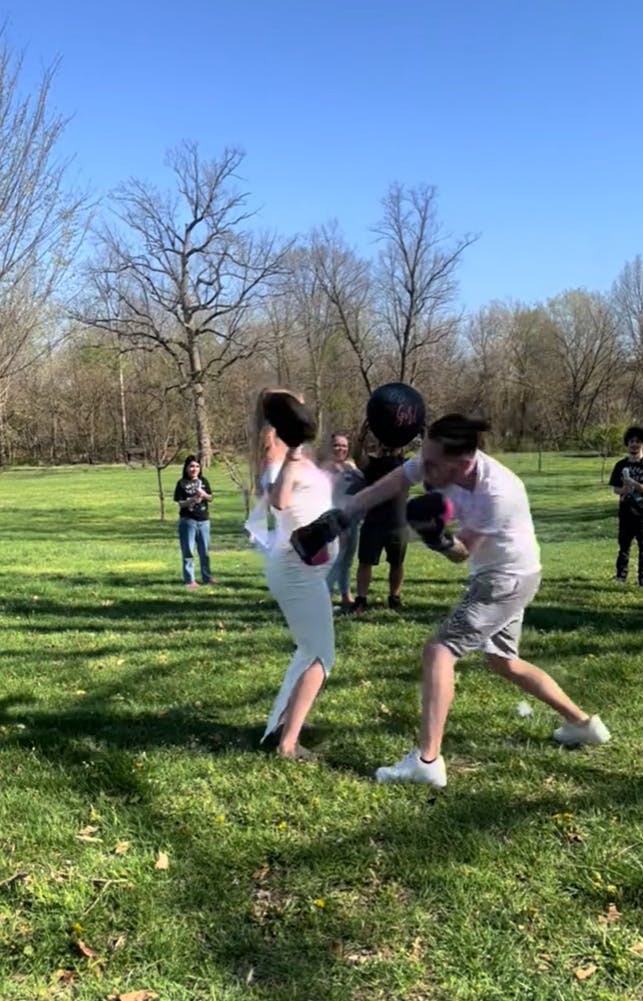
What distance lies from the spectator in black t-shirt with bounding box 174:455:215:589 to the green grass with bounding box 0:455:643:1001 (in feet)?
14.7

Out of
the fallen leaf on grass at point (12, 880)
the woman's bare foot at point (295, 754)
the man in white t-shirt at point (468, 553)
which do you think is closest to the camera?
the fallen leaf on grass at point (12, 880)

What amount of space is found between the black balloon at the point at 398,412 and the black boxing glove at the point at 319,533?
41 cm

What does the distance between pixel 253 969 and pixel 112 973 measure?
431 millimetres

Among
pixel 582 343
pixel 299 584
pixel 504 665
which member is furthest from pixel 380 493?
pixel 582 343

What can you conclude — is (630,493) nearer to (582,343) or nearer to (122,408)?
(122,408)

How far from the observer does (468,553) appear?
3662 mm

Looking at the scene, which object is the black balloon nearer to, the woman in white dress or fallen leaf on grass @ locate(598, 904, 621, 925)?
the woman in white dress

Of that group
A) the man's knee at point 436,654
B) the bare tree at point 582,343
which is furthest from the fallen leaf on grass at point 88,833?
the bare tree at point 582,343

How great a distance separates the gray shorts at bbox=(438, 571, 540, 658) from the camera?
11.9ft

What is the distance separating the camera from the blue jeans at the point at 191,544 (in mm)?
10969

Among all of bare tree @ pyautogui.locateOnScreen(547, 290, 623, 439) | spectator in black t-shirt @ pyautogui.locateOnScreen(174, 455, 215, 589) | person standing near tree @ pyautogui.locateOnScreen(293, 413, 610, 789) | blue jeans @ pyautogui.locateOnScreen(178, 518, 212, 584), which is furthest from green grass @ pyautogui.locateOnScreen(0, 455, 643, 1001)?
bare tree @ pyautogui.locateOnScreen(547, 290, 623, 439)

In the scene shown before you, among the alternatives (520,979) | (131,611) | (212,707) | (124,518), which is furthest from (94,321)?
(520,979)

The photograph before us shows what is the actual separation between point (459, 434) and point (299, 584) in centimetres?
107

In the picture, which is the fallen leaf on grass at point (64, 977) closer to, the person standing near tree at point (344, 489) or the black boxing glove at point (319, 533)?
the black boxing glove at point (319, 533)
